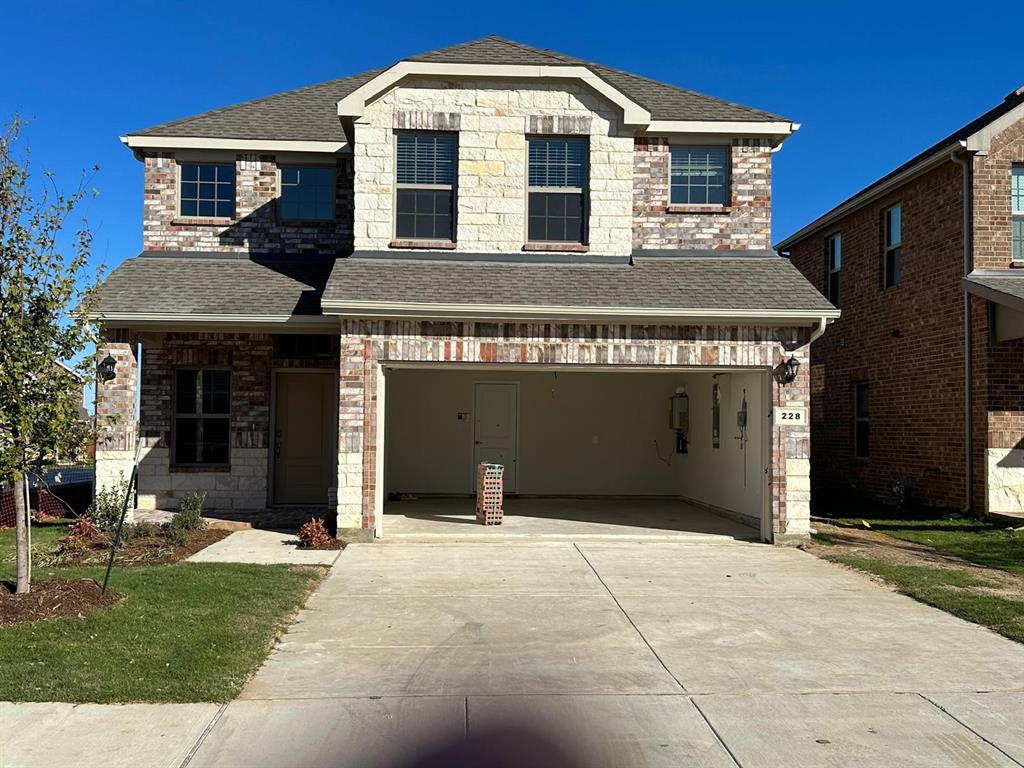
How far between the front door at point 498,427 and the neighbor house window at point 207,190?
5936 millimetres

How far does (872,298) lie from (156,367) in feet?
44.1

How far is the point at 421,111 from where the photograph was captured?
12781 mm

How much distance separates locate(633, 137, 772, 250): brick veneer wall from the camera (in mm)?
13977

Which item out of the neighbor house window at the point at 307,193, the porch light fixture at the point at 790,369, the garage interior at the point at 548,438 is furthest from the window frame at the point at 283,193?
the porch light fixture at the point at 790,369

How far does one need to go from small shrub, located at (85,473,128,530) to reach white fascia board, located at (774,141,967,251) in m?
13.8

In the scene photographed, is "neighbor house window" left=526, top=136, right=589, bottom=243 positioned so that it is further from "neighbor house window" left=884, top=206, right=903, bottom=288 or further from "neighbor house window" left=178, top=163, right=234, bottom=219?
"neighbor house window" left=884, top=206, right=903, bottom=288

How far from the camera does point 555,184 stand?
13.1 meters

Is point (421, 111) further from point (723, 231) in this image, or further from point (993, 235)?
point (993, 235)

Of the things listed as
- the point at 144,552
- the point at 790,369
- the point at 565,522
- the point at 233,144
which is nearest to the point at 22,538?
the point at 144,552

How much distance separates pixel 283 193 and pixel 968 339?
Result: 38.2 ft

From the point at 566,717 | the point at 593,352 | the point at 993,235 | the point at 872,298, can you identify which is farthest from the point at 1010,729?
the point at 872,298

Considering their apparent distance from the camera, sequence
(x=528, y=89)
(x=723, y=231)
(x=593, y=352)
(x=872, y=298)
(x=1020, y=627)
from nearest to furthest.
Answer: (x=1020, y=627), (x=593, y=352), (x=528, y=89), (x=723, y=231), (x=872, y=298)

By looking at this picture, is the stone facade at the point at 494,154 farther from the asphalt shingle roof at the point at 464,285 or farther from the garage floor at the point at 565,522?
the garage floor at the point at 565,522

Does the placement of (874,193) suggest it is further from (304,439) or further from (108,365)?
(108,365)
